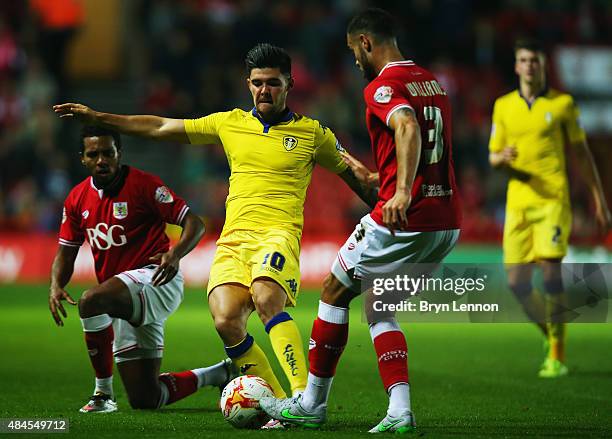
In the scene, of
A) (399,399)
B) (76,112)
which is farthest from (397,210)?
(76,112)

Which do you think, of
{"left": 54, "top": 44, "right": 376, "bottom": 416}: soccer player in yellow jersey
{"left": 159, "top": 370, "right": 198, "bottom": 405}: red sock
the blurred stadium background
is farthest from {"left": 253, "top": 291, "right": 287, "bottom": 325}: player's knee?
the blurred stadium background

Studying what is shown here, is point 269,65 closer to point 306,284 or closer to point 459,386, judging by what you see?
point 459,386

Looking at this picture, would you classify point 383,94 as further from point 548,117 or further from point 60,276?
point 548,117

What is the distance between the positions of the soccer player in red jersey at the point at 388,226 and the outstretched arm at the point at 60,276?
1.58 meters

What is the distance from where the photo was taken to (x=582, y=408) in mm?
7418

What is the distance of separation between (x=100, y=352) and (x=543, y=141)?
4.29 metres

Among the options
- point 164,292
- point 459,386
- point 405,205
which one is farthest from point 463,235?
point 405,205

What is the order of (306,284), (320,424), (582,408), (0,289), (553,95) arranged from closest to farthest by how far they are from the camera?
(320,424)
(582,408)
(553,95)
(0,289)
(306,284)

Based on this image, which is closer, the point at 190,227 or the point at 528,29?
the point at 190,227

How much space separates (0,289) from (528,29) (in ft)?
37.5

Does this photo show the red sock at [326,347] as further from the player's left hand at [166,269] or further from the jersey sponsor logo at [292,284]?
the player's left hand at [166,269]

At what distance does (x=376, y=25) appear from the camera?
624 centimetres

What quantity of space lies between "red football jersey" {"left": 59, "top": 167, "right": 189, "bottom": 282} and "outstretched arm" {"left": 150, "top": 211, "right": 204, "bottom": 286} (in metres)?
0.25

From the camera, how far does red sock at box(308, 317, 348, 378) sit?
6.25 meters
